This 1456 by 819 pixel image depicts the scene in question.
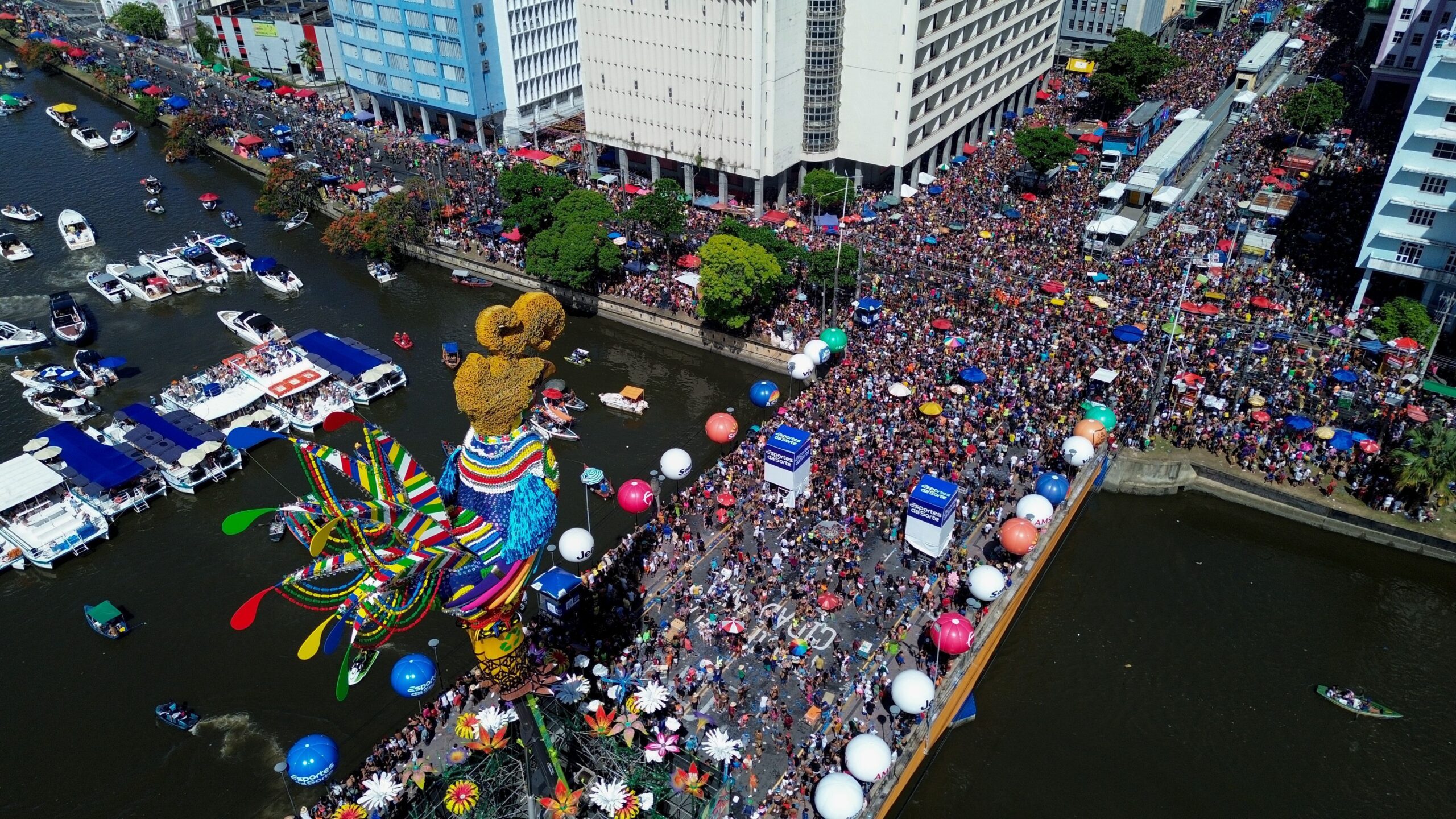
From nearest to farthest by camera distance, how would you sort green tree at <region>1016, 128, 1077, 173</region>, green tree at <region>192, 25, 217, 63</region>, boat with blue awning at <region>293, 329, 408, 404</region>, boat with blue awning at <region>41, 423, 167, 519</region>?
boat with blue awning at <region>41, 423, 167, 519</region>, boat with blue awning at <region>293, 329, 408, 404</region>, green tree at <region>1016, 128, 1077, 173</region>, green tree at <region>192, 25, 217, 63</region>

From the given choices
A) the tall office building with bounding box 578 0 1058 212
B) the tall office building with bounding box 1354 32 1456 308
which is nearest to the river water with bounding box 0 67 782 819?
the tall office building with bounding box 578 0 1058 212

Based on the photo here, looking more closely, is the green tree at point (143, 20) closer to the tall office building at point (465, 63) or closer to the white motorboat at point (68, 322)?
the tall office building at point (465, 63)

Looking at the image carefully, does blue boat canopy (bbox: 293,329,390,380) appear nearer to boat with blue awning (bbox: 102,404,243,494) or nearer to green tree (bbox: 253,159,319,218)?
boat with blue awning (bbox: 102,404,243,494)

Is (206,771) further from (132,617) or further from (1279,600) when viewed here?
(1279,600)

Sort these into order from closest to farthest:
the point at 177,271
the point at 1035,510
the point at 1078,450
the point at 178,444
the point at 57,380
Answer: the point at 1035,510, the point at 1078,450, the point at 178,444, the point at 57,380, the point at 177,271

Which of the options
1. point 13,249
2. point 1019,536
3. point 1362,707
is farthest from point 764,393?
point 13,249

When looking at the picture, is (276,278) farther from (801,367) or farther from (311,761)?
(311,761)

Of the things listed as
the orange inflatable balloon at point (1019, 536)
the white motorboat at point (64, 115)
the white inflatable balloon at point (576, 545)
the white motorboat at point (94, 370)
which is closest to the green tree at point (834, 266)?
the orange inflatable balloon at point (1019, 536)
